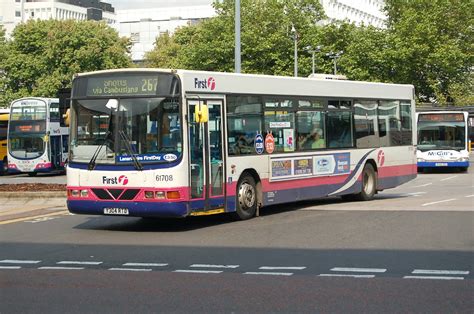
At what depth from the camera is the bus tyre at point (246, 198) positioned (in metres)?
17.2

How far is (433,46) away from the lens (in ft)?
234

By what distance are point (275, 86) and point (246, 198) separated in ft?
8.38

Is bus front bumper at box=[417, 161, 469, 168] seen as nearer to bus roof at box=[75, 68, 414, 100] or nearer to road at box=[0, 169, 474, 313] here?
bus roof at box=[75, 68, 414, 100]

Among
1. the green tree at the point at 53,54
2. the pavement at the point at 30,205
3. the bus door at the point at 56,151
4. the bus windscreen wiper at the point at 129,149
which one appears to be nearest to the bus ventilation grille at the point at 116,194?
the bus windscreen wiper at the point at 129,149

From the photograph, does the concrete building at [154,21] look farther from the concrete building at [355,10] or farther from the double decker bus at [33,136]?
the double decker bus at [33,136]

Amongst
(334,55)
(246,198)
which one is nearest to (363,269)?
(246,198)

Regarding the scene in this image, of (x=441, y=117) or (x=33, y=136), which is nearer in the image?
(x=441, y=117)

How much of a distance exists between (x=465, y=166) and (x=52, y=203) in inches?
930

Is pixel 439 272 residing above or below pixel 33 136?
below

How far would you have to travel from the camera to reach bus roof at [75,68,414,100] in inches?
631

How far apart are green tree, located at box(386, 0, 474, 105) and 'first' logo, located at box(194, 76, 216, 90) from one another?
173 ft

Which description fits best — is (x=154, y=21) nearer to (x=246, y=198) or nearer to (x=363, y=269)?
(x=246, y=198)

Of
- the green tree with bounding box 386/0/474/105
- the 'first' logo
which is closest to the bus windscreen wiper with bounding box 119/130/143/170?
the 'first' logo

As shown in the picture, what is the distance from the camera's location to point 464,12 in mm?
77062
